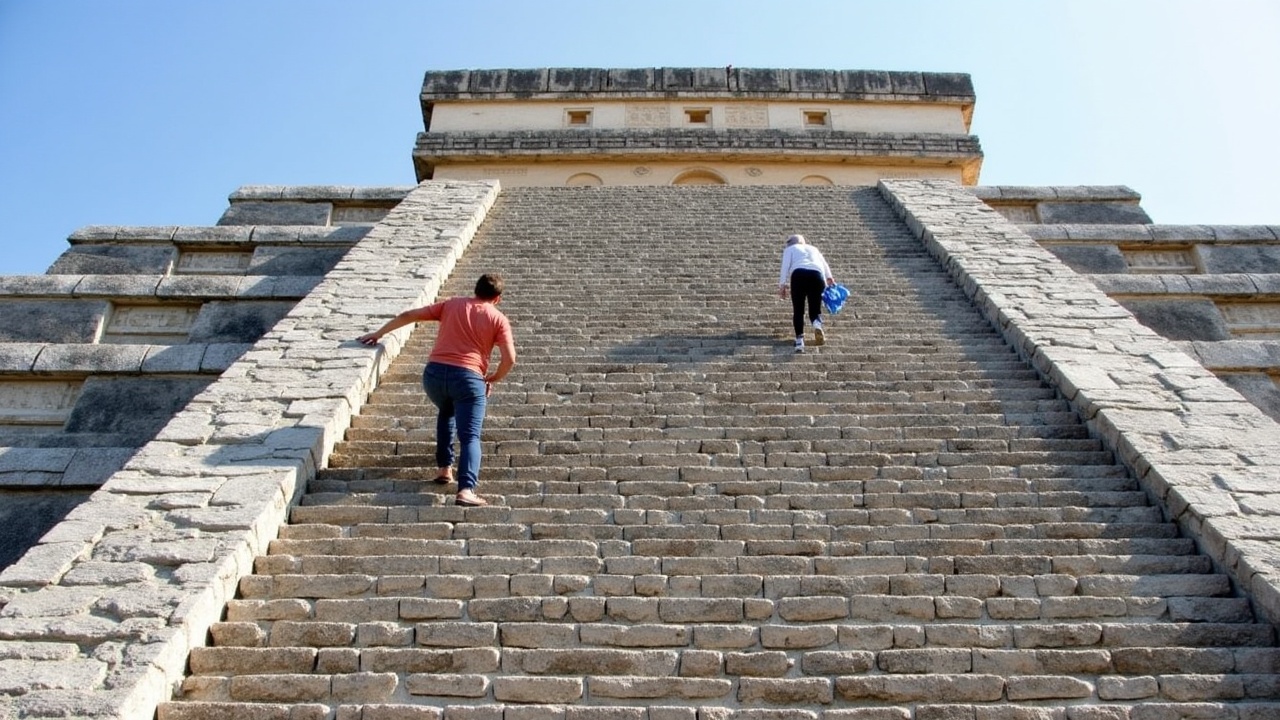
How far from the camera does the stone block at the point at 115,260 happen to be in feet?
34.1

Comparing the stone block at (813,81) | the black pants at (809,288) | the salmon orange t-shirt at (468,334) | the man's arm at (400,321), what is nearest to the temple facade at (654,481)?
the man's arm at (400,321)

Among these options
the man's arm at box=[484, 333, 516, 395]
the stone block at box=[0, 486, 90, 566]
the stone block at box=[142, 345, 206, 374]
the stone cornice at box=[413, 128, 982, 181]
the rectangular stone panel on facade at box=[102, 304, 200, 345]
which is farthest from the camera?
the stone cornice at box=[413, 128, 982, 181]

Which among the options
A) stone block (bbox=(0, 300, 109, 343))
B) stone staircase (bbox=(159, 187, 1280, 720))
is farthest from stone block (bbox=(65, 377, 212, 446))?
stone staircase (bbox=(159, 187, 1280, 720))

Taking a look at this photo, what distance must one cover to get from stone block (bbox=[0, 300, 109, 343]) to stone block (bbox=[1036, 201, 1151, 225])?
1082 centimetres

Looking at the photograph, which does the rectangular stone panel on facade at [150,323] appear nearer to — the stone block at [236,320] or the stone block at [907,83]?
the stone block at [236,320]

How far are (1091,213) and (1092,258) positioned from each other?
2.12 metres

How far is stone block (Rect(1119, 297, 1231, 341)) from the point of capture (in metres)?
9.05

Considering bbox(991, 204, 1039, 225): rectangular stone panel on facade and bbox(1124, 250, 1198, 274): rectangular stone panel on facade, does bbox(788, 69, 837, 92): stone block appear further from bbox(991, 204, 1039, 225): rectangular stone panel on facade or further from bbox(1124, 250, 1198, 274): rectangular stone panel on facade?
bbox(1124, 250, 1198, 274): rectangular stone panel on facade

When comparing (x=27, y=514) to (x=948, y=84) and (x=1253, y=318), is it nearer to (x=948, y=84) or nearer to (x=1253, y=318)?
(x=1253, y=318)

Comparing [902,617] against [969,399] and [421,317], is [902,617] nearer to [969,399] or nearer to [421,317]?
[969,399]

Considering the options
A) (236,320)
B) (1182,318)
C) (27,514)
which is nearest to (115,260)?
(236,320)

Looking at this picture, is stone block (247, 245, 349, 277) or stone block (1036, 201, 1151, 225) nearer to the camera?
stone block (247, 245, 349, 277)

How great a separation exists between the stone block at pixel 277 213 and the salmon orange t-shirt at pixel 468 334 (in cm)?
724

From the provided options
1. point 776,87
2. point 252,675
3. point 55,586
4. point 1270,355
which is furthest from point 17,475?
point 776,87
